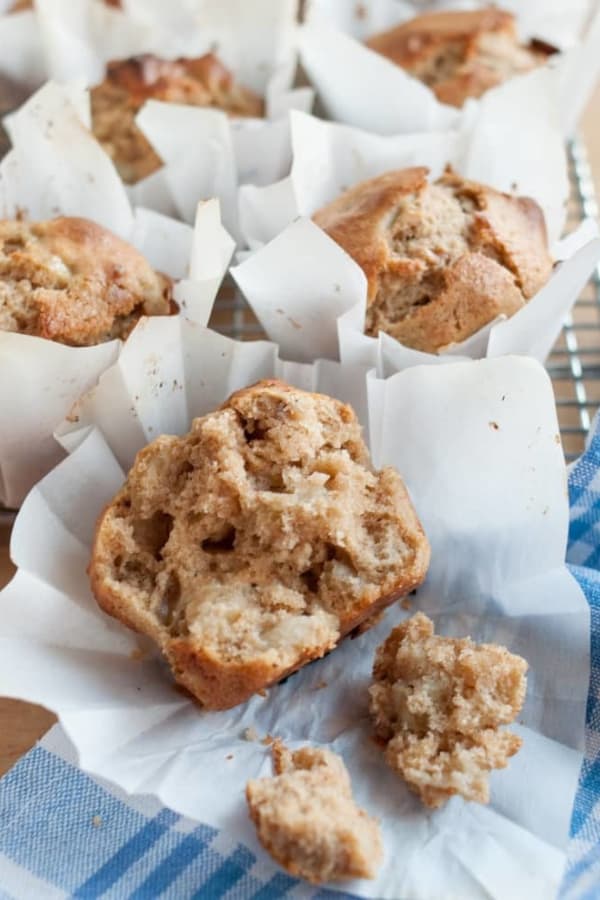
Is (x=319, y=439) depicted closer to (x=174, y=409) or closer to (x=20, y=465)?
(x=174, y=409)

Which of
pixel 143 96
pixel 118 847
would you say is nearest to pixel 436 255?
pixel 143 96

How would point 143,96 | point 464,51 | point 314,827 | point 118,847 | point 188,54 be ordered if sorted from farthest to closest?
point 188,54, point 464,51, point 143,96, point 118,847, point 314,827

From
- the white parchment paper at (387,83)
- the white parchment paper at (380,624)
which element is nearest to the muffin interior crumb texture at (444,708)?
the white parchment paper at (380,624)

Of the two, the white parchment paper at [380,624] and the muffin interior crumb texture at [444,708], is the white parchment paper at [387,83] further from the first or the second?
the muffin interior crumb texture at [444,708]

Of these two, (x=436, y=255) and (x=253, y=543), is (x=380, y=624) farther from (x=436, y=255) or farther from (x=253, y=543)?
(x=436, y=255)

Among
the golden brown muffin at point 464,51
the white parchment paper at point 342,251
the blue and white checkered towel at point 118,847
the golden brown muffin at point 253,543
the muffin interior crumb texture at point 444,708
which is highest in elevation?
the golden brown muffin at point 464,51

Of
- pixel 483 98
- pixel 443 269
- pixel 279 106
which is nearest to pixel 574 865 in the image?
pixel 443 269
